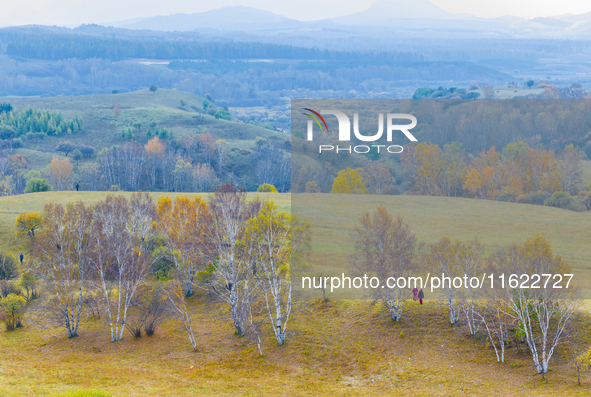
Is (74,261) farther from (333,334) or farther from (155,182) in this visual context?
(155,182)

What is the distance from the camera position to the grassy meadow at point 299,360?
31.4m

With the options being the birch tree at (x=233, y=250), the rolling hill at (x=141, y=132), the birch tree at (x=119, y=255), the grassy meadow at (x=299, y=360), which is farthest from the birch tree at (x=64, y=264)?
the rolling hill at (x=141, y=132)

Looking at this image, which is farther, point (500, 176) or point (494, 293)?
point (500, 176)

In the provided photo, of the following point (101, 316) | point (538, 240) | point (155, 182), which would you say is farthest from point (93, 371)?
point (155, 182)

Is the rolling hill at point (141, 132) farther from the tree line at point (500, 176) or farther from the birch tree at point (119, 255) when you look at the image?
the birch tree at point (119, 255)

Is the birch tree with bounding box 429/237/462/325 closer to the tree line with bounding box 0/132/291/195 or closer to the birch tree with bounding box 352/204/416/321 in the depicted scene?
the birch tree with bounding box 352/204/416/321

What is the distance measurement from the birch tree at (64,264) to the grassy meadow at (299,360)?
6.71 feet

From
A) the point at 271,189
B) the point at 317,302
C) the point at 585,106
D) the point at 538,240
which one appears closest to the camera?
the point at 538,240

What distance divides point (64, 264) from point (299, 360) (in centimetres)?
2136

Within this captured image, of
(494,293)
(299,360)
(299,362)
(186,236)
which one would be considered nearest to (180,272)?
(186,236)

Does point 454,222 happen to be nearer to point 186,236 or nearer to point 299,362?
point 186,236

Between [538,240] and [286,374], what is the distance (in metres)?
21.0

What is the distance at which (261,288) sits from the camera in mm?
42812

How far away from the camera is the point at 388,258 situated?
41844mm
